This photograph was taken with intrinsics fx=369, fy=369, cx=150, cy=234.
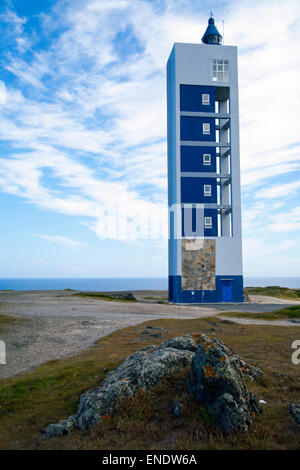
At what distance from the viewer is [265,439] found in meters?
7.70

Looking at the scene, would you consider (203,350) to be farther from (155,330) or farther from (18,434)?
(155,330)

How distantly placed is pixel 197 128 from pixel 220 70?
34.8 feet

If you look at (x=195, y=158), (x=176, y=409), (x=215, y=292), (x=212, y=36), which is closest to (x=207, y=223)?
(x=195, y=158)

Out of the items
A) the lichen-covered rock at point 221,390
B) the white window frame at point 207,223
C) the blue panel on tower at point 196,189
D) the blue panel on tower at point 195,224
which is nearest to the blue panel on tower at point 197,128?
the blue panel on tower at point 196,189

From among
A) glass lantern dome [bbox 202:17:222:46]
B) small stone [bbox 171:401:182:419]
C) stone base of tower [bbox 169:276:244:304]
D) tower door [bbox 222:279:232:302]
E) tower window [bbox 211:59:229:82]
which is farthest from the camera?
glass lantern dome [bbox 202:17:222:46]

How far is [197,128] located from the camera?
57531mm

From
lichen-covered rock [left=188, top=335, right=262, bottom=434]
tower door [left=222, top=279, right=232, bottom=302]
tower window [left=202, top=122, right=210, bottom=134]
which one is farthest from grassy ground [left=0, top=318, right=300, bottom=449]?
tower window [left=202, top=122, right=210, bottom=134]

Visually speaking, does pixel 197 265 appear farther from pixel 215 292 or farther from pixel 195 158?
pixel 195 158

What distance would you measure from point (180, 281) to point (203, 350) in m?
44.4

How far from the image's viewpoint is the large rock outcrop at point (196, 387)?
8.46m

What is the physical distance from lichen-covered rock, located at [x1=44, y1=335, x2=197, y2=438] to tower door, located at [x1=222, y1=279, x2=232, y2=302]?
4397 centimetres

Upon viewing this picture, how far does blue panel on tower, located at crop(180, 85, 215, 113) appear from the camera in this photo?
57.4 metres

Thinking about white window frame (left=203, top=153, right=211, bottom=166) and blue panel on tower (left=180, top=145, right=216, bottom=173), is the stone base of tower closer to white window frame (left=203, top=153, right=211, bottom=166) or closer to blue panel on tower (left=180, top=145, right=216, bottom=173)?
blue panel on tower (left=180, top=145, right=216, bottom=173)

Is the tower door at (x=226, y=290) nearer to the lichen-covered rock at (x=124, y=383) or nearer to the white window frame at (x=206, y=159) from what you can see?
the white window frame at (x=206, y=159)
